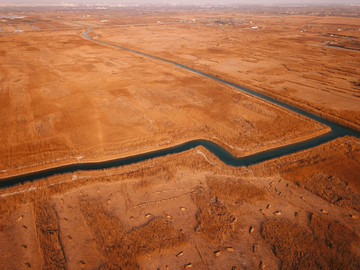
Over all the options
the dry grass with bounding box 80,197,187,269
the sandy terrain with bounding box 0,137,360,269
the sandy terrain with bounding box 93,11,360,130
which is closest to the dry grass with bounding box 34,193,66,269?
the sandy terrain with bounding box 0,137,360,269

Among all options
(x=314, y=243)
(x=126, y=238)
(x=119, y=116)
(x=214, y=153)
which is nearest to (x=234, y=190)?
(x=214, y=153)

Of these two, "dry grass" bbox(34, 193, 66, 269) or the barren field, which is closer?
"dry grass" bbox(34, 193, 66, 269)

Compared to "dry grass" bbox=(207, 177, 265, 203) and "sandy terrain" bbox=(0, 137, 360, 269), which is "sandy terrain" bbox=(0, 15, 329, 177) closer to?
"sandy terrain" bbox=(0, 137, 360, 269)

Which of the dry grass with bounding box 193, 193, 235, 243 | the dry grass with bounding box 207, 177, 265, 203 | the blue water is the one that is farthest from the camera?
the blue water

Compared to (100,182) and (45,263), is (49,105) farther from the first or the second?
(45,263)

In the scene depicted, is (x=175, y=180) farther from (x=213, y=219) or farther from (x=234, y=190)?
(x=234, y=190)

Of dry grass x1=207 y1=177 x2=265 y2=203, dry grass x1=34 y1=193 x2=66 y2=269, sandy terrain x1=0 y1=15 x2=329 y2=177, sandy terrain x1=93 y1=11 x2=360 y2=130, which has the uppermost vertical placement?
sandy terrain x1=93 y1=11 x2=360 y2=130

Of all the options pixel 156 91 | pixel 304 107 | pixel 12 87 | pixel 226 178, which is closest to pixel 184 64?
pixel 156 91
